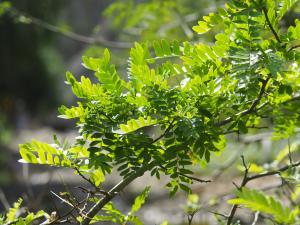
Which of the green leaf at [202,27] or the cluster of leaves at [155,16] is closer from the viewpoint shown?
the green leaf at [202,27]

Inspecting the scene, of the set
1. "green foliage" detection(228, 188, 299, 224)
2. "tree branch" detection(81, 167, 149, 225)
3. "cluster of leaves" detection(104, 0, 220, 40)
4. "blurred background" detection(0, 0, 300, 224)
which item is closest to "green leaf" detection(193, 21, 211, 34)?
"tree branch" detection(81, 167, 149, 225)

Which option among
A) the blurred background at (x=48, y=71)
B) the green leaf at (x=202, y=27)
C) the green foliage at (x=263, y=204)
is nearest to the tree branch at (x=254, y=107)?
the green leaf at (x=202, y=27)

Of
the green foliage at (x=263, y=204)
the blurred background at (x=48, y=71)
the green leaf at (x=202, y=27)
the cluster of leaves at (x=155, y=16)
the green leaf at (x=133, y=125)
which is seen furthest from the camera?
the blurred background at (x=48, y=71)

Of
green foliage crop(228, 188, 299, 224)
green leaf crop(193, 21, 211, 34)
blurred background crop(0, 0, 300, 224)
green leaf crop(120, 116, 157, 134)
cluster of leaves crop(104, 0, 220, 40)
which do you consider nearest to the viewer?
green foliage crop(228, 188, 299, 224)

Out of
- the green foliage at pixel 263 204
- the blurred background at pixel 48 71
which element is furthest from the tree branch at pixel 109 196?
the blurred background at pixel 48 71

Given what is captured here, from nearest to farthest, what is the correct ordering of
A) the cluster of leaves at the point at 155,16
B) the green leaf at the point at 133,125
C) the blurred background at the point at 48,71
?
the green leaf at the point at 133,125 → the cluster of leaves at the point at 155,16 → the blurred background at the point at 48,71

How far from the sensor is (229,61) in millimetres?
1125

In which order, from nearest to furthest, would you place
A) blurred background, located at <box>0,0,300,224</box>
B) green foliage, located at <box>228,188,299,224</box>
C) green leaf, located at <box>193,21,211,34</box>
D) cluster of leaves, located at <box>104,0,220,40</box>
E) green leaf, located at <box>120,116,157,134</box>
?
green foliage, located at <box>228,188,299,224</box> < green leaf, located at <box>120,116,157,134</box> < green leaf, located at <box>193,21,211,34</box> < cluster of leaves, located at <box>104,0,220,40</box> < blurred background, located at <box>0,0,300,224</box>

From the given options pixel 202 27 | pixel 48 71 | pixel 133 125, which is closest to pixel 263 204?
pixel 133 125

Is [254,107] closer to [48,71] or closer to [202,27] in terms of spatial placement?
[202,27]

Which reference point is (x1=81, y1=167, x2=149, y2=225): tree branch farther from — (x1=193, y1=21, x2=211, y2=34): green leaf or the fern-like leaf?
(x1=193, y1=21, x2=211, y2=34): green leaf

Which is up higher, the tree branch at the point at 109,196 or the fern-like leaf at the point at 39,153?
the fern-like leaf at the point at 39,153

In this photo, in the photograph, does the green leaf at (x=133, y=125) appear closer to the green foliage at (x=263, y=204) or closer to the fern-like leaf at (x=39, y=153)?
the fern-like leaf at (x=39, y=153)

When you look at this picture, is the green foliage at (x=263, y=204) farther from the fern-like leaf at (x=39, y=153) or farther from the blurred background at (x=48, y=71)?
the blurred background at (x=48, y=71)
